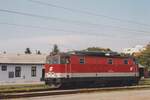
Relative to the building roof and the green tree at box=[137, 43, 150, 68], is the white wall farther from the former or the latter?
the green tree at box=[137, 43, 150, 68]

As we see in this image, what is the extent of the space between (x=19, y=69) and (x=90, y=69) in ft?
→ 57.7

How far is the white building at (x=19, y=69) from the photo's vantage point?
45.6 metres

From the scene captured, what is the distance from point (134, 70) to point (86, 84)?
6.46 metres

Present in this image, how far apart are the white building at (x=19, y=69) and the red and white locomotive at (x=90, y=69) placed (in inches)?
589

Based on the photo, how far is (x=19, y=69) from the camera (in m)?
47.0

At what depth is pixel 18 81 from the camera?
1837 inches

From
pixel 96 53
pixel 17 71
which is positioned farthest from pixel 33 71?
pixel 96 53

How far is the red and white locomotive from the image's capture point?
98.6 feet

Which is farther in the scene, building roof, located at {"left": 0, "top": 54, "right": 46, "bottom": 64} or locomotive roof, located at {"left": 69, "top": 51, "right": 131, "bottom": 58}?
building roof, located at {"left": 0, "top": 54, "right": 46, "bottom": 64}

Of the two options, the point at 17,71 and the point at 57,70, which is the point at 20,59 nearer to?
the point at 17,71

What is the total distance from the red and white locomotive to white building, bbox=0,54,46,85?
14950 millimetres

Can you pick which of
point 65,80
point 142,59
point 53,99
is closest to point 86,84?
point 65,80

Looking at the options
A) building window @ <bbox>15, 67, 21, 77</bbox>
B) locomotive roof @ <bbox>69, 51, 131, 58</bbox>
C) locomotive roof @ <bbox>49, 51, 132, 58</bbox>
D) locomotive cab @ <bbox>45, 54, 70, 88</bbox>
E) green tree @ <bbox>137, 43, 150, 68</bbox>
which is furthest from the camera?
green tree @ <bbox>137, 43, 150, 68</bbox>

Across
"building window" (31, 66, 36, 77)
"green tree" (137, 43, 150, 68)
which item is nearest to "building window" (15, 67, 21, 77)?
"building window" (31, 66, 36, 77)
